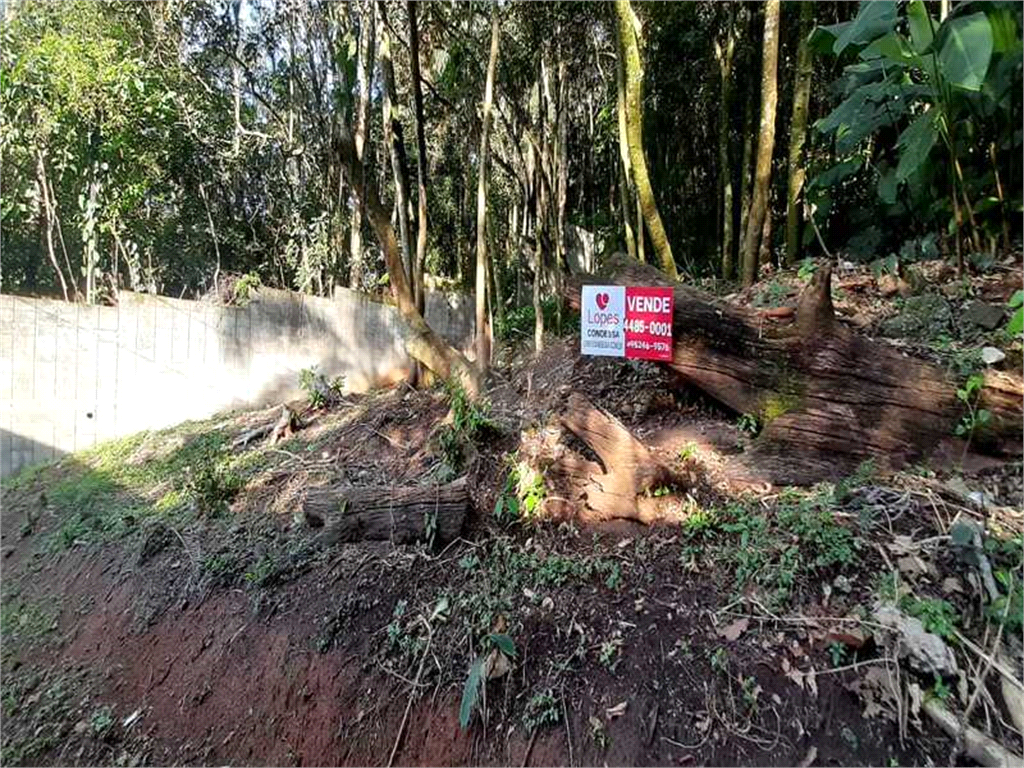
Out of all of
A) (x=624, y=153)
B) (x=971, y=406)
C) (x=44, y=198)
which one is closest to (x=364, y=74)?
(x=624, y=153)

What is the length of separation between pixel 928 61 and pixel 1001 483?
5.88ft

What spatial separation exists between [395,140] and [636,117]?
1.77 m

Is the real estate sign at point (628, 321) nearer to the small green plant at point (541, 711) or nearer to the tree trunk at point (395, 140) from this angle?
A: the small green plant at point (541, 711)

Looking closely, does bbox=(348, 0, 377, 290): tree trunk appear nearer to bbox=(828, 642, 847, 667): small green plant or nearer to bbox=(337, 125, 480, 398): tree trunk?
bbox=(337, 125, 480, 398): tree trunk

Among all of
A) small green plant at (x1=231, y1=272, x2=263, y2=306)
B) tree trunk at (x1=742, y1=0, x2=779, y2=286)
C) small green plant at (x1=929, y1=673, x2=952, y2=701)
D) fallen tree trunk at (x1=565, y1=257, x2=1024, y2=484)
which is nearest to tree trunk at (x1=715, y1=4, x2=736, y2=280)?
tree trunk at (x1=742, y1=0, x2=779, y2=286)

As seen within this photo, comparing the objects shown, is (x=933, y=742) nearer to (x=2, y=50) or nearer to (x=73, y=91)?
(x=73, y=91)

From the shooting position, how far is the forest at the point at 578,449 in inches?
66.1

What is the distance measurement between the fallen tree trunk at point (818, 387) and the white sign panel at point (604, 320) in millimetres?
173

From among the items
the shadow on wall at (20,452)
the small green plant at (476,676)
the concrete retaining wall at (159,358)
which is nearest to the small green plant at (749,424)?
the small green plant at (476,676)

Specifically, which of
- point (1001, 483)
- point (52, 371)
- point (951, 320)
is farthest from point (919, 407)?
point (52, 371)

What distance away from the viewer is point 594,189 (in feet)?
20.1

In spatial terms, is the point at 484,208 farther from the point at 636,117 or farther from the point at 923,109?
the point at 923,109

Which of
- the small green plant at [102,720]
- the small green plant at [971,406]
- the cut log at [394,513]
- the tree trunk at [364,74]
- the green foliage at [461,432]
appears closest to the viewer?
the small green plant at [971,406]

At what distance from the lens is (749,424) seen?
244 centimetres
